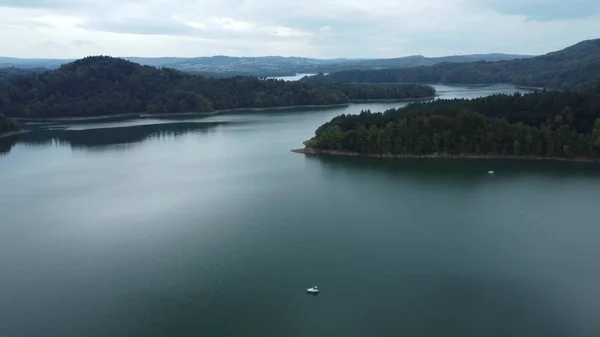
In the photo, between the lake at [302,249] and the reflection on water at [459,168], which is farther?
the reflection on water at [459,168]

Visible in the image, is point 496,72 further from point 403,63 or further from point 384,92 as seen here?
point 403,63

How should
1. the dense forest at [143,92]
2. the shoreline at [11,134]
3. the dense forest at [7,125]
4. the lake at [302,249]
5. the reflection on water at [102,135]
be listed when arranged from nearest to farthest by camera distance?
1. the lake at [302,249]
2. the reflection on water at [102,135]
3. the shoreline at [11,134]
4. the dense forest at [7,125]
5. the dense forest at [143,92]

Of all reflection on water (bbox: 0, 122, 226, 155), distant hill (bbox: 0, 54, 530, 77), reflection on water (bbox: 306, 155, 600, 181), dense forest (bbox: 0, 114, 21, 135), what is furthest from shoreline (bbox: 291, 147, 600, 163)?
distant hill (bbox: 0, 54, 530, 77)

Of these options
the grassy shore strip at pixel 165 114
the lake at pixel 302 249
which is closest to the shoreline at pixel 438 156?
the lake at pixel 302 249

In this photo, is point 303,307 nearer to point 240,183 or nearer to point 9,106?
point 240,183

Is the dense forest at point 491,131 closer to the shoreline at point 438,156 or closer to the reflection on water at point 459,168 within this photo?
the shoreline at point 438,156

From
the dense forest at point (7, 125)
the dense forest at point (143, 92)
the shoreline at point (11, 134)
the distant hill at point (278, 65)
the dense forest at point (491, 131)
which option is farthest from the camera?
the distant hill at point (278, 65)

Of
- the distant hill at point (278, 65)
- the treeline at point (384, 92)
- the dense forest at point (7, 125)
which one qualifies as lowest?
the dense forest at point (7, 125)

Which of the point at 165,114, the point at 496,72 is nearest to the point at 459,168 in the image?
the point at 165,114
